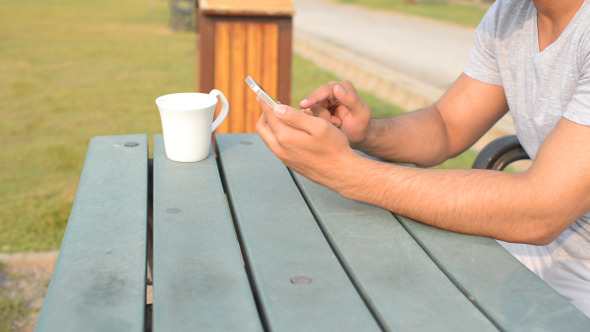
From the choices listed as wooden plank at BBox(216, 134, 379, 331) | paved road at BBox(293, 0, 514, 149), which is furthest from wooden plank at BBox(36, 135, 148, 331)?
paved road at BBox(293, 0, 514, 149)

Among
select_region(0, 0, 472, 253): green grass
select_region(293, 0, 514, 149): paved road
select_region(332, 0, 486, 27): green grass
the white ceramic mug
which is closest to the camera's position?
the white ceramic mug

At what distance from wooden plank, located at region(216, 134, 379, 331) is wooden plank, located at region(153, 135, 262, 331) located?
3 cm

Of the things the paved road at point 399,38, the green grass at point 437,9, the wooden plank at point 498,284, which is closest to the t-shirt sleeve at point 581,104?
the wooden plank at point 498,284

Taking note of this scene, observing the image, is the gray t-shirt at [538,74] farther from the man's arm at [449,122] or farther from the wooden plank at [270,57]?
the wooden plank at [270,57]

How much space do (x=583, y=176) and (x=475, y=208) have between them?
214 mm

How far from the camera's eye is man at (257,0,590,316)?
1307mm

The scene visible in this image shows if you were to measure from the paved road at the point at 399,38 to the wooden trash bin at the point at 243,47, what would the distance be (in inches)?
118

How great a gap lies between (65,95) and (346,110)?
499 centimetres

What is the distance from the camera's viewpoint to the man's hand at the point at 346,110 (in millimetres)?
1671

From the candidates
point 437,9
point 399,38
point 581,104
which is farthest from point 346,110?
point 437,9

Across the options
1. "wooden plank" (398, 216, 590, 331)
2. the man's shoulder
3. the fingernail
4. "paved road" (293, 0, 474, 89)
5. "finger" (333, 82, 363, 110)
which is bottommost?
"paved road" (293, 0, 474, 89)

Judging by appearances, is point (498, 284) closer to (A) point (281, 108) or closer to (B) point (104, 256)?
(A) point (281, 108)

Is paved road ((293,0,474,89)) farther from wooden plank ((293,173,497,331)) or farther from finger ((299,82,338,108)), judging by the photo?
wooden plank ((293,173,497,331))

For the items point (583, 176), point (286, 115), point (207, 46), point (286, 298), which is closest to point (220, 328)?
point (286, 298)
